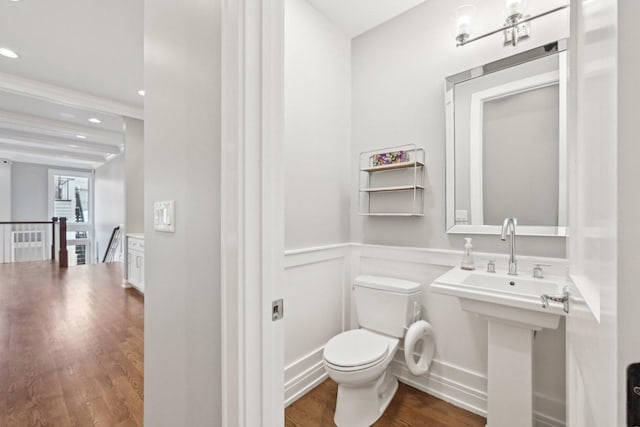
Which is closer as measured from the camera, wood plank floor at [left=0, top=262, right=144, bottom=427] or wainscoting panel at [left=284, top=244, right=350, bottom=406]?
wood plank floor at [left=0, top=262, right=144, bottom=427]

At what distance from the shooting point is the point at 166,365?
98 cm

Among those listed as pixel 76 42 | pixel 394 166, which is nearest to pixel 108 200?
pixel 76 42

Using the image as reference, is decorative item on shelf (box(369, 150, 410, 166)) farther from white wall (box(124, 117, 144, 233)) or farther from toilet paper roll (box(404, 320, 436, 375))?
white wall (box(124, 117, 144, 233))

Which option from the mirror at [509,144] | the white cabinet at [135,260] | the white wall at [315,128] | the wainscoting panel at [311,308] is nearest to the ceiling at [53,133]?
the white cabinet at [135,260]

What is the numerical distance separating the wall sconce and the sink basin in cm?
133

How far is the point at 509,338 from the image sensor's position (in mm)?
1367

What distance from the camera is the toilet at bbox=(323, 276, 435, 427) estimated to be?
153cm

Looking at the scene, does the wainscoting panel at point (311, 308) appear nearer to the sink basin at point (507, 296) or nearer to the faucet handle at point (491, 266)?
the sink basin at point (507, 296)

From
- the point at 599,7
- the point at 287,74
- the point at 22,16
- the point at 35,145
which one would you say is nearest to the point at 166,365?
the point at 599,7

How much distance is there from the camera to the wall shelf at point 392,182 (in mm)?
1969

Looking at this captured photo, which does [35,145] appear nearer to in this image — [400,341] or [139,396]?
[139,396]

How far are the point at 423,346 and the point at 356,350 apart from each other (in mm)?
555

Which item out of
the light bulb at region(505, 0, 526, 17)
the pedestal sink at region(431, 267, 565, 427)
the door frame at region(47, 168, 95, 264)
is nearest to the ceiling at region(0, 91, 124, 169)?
the door frame at region(47, 168, 95, 264)

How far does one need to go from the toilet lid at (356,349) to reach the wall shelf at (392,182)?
0.84 meters
